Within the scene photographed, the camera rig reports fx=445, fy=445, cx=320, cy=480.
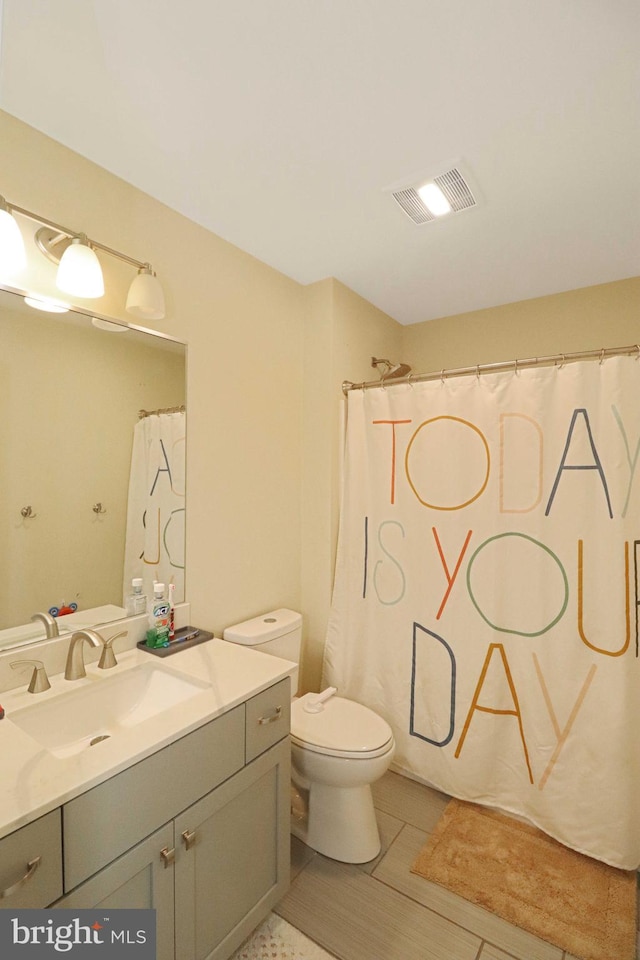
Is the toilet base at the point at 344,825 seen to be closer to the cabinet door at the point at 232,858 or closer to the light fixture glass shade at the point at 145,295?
the cabinet door at the point at 232,858

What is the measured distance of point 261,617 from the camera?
206 cm

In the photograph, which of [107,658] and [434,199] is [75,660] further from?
[434,199]

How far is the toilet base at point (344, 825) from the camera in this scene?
1.67 m

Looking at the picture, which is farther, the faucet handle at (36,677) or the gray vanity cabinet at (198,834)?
the faucet handle at (36,677)

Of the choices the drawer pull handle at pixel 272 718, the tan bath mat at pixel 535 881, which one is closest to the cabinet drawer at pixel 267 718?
the drawer pull handle at pixel 272 718

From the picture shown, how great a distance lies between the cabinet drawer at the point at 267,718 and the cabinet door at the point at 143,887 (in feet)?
0.99

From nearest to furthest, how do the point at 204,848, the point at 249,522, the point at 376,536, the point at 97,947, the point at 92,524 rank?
the point at 97,947
the point at 204,848
the point at 92,524
the point at 249,522
the point at 376,536

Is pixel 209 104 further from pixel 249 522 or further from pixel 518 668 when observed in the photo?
pixel 518 668

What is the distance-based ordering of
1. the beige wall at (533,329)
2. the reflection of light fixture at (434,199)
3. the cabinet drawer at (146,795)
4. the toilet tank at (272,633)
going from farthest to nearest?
1. the beige wall at (533,329)
2. the toilet tank at (272,633)
3. the reflection of light fixture at (434,199)
4. the cabinet drawer at (146,795)

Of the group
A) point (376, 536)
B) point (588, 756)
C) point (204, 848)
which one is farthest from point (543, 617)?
point (204, 848)

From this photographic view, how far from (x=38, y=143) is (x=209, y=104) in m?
0.54

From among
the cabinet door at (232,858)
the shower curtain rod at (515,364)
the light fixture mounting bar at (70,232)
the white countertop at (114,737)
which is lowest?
the cabinet door at (232,858)

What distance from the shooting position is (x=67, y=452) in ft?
4.64

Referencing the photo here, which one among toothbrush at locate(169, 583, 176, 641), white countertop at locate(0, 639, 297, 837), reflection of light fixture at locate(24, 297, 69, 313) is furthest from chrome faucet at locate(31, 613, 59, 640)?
reflection of light fixture at locate(24, 297, 69, 313)
